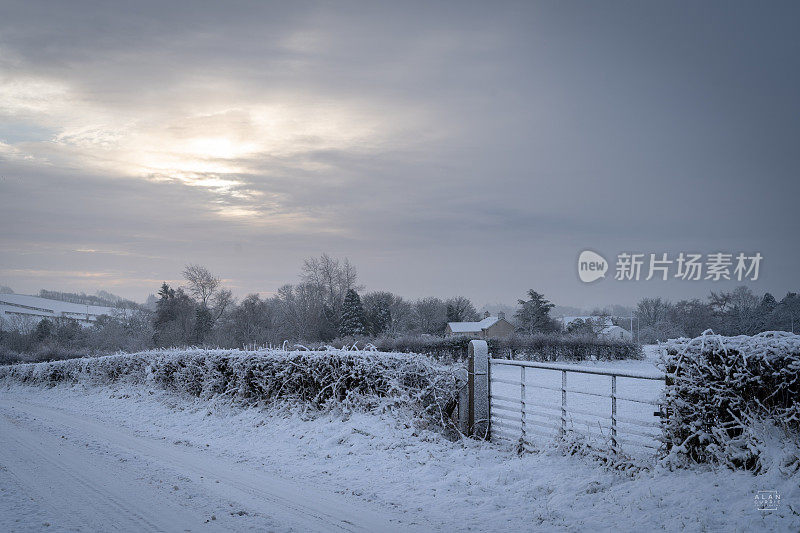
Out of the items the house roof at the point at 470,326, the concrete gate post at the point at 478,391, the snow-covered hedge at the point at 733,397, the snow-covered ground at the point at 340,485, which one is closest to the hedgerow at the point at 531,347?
the snow-covered ground at the point at 340,485

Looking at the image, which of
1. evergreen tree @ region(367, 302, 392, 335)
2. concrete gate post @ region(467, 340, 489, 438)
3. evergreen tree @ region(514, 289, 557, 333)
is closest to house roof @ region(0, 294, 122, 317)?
evergreen tree @ region(367, 302, 392, 335)

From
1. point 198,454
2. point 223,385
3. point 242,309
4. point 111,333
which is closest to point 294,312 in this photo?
point 242,309

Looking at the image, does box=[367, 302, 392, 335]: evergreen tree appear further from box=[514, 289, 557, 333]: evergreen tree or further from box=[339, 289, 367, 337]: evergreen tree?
box=[514, 289, 557, 333]: evergreen tree

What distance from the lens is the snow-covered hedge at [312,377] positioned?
9.66m

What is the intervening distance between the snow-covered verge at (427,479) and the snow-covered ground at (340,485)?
0.02 metres

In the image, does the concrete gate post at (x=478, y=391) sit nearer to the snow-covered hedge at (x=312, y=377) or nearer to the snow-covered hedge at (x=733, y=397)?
the snow-covered hedge at (x=312, y=377)

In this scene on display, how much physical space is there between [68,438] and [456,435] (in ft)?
24.0

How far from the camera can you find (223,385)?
13.1m

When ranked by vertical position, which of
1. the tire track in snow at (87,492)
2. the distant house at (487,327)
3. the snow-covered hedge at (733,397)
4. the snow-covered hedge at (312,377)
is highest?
the snow-covered hedge at (733,397)

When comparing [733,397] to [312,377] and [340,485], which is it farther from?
[312,377]

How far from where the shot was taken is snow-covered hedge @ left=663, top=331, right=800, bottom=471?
5375 mm

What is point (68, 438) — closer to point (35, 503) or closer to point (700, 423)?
point (35, 503)

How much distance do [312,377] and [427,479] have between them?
4498 mm

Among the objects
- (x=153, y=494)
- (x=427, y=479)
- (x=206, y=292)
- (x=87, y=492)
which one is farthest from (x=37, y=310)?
(x=427, y=479)
